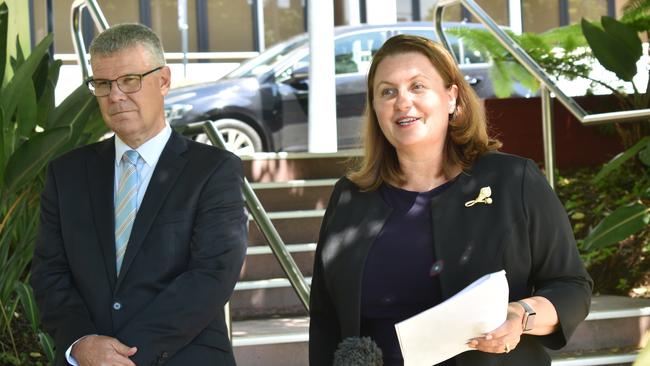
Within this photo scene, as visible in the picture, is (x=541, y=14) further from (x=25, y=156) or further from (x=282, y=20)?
(x=25, y=156)

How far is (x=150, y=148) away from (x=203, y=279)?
0.48 m

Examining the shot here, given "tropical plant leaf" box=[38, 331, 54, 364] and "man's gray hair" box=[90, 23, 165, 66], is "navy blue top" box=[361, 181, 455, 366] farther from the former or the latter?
"tropical plant leaf" box=[38, 331, 54, 364]

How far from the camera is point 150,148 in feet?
11.3

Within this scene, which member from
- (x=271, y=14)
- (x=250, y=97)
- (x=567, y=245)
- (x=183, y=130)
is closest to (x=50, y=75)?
(x=183, y=130)

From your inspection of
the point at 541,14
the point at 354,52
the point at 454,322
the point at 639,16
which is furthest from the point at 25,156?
the point at 541,14

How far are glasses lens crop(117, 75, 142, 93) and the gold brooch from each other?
1112 mm

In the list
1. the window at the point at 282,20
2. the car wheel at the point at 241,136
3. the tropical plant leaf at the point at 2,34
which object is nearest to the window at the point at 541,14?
the window at the point at 282,20

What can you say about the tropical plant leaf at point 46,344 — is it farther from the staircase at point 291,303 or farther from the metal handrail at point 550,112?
the metal handrail at point 550,112

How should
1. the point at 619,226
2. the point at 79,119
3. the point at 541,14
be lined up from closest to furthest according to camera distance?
the point at 79,119 → the point at 619,226 → the point at 541,14

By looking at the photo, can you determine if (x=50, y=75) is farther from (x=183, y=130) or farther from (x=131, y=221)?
(x=131, y=221)

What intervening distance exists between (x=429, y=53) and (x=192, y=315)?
1020mm

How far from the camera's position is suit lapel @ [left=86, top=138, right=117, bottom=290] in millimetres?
3312

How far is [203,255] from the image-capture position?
328 centimetres

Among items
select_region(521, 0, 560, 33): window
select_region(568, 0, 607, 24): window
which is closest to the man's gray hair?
select_region(521, 0, 560, 33): window
